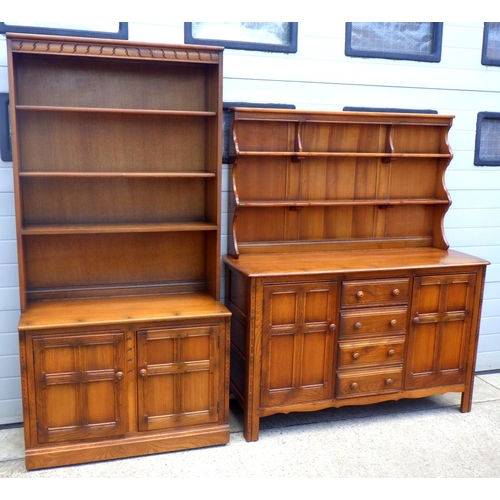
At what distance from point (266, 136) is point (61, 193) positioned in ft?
3.56

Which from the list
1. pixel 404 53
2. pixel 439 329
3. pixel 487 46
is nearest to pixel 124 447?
pixel 439 329

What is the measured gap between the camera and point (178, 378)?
8.30 ft

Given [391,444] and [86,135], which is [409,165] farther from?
[86,135]

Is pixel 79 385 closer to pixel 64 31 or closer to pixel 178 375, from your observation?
pixel 178 375

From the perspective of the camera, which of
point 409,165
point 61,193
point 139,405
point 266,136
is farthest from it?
point 409,165

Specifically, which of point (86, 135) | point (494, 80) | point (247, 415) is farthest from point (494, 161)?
point (86, 135)

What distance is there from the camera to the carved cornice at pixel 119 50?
2.29 metres

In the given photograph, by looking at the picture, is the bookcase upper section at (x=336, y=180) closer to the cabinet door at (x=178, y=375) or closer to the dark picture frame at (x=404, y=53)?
the dark picture frame at (x=404, y=53)

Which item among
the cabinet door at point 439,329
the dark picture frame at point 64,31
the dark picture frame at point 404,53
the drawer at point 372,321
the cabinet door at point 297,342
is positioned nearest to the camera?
the dark picture frame at point 64,31

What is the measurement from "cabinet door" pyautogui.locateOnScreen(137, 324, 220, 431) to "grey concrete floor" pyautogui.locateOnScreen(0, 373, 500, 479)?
18 cm

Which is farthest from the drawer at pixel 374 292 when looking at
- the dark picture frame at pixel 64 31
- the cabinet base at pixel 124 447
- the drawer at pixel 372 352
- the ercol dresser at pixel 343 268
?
the dark picture frame at pixel 64 31

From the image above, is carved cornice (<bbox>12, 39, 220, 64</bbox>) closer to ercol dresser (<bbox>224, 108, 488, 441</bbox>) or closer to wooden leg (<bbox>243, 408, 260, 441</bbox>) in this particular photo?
ercol dresser (<bbox>224, 108, 488, 441</bbox>)

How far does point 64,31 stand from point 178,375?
172 cm

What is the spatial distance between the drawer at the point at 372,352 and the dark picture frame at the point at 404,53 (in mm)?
1569
